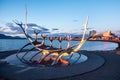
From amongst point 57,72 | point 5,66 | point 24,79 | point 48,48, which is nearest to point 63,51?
point 48,48

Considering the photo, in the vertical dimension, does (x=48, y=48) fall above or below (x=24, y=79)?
above

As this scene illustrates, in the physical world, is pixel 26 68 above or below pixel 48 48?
below

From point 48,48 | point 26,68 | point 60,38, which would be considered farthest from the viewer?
point 60,38

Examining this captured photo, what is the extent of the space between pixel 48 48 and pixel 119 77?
9891 mm

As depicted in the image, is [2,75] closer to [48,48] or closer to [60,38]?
[48,48]

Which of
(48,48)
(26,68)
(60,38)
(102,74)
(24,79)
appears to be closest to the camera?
(24,79)

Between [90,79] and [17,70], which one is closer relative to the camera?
[90,79]

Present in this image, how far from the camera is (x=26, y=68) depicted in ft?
59.7

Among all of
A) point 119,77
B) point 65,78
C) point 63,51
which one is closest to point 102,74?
point 119,77

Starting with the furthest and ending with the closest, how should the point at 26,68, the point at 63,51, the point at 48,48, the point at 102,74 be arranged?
the point at 48,48, the point at 63,51, the point at 26,68, the point at 102,74

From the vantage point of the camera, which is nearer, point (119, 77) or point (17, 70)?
point (119, 77)

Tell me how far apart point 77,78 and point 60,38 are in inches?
389

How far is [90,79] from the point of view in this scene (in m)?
15.0

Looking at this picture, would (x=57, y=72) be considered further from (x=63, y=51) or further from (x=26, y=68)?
(x=63, y=51)
